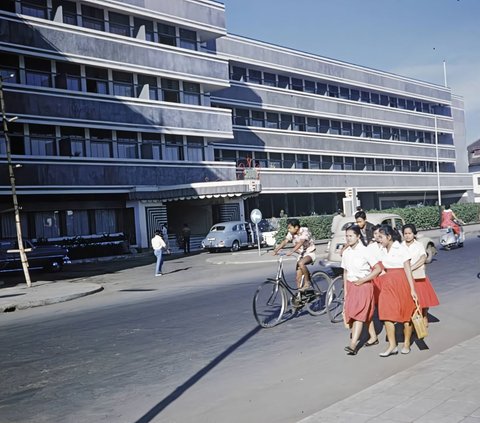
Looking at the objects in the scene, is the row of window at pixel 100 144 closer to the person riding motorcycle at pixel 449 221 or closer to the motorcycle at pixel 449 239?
the person riding motorcycle at pixel 449 221

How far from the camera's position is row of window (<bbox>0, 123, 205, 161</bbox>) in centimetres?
3075

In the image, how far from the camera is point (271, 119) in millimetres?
47906

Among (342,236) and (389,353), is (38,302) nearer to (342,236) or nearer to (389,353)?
(342,236)

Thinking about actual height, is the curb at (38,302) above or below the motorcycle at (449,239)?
below

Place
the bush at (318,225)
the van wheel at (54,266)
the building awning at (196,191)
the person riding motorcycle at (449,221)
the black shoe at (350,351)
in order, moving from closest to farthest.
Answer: the black shoe at (350,351)
the person riding motorcycle at (449,221)
the van wheel at (54,266)
the building awning at (196,191)
the bush at (318,225)

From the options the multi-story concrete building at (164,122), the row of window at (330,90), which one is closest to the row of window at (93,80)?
the multi-story concrete building at (164,122)

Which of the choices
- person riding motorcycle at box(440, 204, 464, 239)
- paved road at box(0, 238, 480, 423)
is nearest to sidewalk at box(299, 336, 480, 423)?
paved road at box(0, 238, 480, 423)

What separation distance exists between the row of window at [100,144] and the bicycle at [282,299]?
2200 cm

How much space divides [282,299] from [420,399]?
4981mm

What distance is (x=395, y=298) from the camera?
7.32 m

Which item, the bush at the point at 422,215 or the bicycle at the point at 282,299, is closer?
the bicycle at the point at 282,299

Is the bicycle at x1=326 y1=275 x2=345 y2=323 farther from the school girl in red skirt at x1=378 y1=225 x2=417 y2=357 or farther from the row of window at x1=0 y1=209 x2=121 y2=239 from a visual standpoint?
the row of window at x1=0 y1=209 x2=121 y2=239

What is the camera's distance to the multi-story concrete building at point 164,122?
31125mm

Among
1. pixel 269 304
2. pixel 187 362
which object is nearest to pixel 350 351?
pixel 187 362
